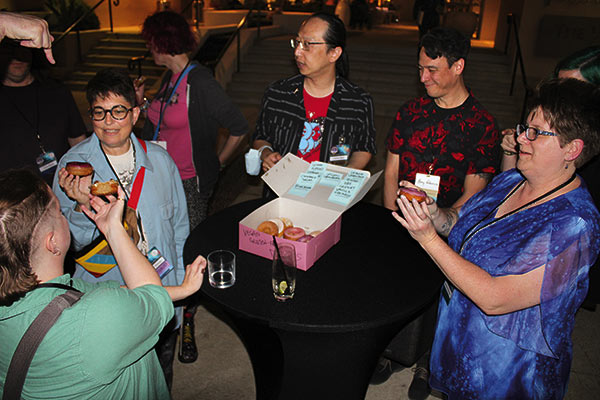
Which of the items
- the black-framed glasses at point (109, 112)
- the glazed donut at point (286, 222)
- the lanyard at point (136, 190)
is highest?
the black-framed glasses at point (109, 112)

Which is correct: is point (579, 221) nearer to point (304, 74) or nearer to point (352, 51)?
point (304, 74)

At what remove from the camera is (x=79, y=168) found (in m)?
2.20

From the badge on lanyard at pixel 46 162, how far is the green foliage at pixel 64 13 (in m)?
11.9

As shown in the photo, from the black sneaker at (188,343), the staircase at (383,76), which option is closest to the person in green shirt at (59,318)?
the black sneaker at (188,343)

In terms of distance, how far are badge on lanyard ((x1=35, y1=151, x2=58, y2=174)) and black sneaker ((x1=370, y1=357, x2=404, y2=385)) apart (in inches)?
103

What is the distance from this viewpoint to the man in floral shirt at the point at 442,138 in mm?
2717

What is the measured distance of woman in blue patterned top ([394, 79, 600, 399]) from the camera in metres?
1.72

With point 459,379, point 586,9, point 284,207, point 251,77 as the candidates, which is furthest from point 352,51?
point 459,379

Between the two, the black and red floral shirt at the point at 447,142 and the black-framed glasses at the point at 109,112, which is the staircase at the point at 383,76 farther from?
the black-framed glasses at the point at 109,112

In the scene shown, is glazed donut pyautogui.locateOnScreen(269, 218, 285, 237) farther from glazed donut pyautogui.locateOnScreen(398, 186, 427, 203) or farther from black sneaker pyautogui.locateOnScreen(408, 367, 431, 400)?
black sneaker pyautogui.locateOnScreen(408, 367, 431, 400)

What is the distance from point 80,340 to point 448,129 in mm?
2338

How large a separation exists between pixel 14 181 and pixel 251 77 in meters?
10.5

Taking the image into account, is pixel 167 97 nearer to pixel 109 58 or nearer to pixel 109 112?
pixel 109 112

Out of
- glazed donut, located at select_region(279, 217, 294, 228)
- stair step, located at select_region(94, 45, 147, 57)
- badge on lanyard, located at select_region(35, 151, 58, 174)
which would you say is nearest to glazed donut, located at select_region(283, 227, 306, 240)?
glazed donut, located at select_region(279, 217, 294, 228)
